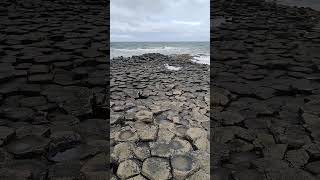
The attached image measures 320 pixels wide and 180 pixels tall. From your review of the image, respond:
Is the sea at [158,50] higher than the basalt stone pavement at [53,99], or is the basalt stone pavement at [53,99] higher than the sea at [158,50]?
the sea at [158,50]

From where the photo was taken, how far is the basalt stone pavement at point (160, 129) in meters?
1.44

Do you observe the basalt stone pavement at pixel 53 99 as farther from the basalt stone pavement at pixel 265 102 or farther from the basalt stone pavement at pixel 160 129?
the basalt stone pavement at pixel 265 102

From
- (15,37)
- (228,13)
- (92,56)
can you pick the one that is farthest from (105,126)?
(228,13)

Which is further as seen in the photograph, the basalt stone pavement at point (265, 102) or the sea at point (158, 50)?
the sea at point (158, 50)

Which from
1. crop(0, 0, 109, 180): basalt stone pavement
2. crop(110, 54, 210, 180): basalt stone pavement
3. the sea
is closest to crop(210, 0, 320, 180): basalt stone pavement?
crop(110, 54, 210, 180): basalt stone pavement

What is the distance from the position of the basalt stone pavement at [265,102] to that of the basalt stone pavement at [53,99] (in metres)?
0.65

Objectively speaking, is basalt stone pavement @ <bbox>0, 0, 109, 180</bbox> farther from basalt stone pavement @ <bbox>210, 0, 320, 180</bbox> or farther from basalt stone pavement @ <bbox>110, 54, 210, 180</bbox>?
basalt stone pavement @ <bbox>210, 0, 320, 180</bbox>

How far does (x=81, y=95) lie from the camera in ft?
7.04

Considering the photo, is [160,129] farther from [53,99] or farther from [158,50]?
[158,50]

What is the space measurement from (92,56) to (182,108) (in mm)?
1105

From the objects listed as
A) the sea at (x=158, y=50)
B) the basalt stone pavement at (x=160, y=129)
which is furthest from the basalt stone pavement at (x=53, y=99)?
the sea at (x=158, y=50)

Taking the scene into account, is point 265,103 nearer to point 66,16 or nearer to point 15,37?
point 15,37

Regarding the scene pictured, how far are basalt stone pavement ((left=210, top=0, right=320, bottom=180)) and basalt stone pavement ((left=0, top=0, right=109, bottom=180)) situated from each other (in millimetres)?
653

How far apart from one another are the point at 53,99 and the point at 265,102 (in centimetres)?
139
